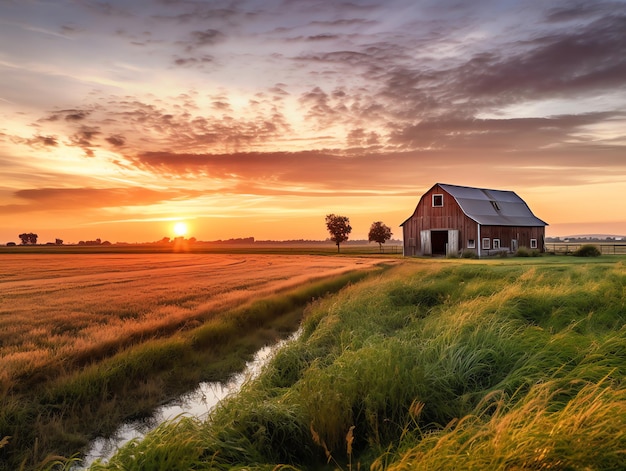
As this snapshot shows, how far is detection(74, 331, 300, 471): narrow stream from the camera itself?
874 centimetres

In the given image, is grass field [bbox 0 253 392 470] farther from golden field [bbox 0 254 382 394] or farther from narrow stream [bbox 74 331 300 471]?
narrow stream [bbox 74 331 300 471]

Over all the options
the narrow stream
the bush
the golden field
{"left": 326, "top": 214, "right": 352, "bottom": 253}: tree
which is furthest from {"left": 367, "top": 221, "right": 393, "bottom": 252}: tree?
the narrow stream

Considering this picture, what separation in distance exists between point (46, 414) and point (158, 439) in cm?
455

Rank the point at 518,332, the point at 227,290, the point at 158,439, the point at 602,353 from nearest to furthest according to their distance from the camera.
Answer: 1. the point at 158,439
2. the point at 602,353
3. the point at 518,332
4. the point at 227,290

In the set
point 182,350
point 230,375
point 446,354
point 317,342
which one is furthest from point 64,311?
point 446,354

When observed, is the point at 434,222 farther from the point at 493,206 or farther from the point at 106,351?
the point at 106,351

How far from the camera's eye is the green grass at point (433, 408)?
208 inches

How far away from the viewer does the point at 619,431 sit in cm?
529

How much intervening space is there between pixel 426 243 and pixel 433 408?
2030 inches

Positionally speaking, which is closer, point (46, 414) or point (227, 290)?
point (46, 414)

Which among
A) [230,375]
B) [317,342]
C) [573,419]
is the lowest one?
[230,375]

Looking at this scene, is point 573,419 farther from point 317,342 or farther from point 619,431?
point 317,342

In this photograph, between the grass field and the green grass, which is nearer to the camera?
A: the green grass

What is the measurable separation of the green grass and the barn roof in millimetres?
43340
